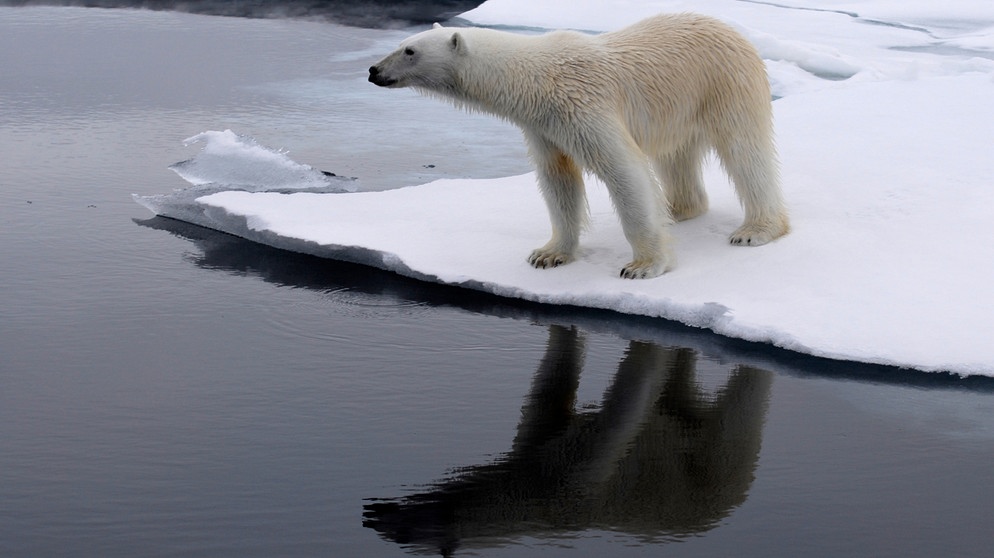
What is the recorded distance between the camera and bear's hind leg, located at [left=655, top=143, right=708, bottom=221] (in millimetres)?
5488

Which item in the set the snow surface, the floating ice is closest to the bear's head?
the snow surface

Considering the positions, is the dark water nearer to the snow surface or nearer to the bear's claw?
the snow surface

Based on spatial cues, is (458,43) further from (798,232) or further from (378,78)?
(798,232)

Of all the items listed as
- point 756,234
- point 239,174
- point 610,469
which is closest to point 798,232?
point 756,234

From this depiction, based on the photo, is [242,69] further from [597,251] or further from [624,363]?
[624,363]

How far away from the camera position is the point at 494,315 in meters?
4.70

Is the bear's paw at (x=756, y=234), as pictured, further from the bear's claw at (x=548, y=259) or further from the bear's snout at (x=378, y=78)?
the bear's snout at (x=378, y=78)

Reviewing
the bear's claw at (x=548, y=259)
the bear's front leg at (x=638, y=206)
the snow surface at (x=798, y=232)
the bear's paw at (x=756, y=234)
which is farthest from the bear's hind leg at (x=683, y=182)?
the bear's claw at (x=548, y=259)

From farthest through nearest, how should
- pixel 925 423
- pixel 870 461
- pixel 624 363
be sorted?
1. pixel 624 363
2. pixel 925 423
3. pixel 870 461

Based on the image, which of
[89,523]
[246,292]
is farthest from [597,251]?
[89,523]

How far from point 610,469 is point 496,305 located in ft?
5.40

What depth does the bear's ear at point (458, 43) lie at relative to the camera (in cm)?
466

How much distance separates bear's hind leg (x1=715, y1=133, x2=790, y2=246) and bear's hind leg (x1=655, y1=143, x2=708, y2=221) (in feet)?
0.88

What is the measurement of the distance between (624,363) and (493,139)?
434cm
